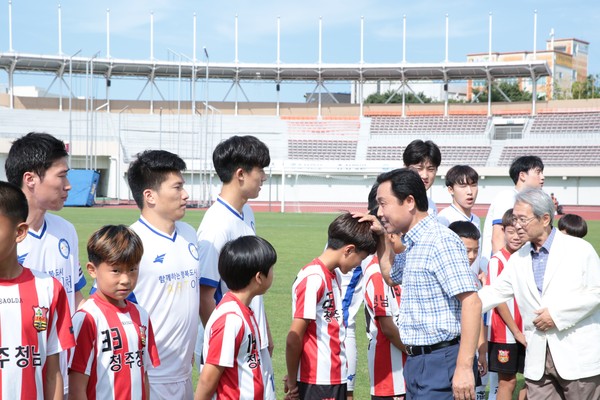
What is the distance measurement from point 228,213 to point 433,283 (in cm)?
140

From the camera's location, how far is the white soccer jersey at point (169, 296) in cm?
367

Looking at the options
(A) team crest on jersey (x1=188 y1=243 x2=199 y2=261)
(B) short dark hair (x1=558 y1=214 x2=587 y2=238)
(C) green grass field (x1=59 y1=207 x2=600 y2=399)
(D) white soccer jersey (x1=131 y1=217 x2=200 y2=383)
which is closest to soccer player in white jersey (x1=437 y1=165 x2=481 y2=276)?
(B) short dark hair (x1=558 y1=214 x2=587 y2=238)

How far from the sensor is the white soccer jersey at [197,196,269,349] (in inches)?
155

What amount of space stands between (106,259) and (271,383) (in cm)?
111

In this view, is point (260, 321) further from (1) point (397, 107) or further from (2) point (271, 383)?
(1) point (397, 107)

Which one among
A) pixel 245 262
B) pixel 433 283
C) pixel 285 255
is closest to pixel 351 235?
pixel 433 283

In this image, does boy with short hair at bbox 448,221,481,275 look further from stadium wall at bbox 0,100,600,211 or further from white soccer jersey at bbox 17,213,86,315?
stadium wall at bbox 0,100,600,211

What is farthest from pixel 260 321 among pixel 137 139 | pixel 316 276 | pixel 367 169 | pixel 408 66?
pixel 408 66

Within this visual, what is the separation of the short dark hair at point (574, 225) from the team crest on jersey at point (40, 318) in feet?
15.2

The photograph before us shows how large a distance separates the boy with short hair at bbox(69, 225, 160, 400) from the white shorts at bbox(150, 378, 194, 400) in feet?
1.14

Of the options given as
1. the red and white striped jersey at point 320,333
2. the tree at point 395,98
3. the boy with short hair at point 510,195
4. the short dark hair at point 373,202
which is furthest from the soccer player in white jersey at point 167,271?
the tree at point 395,98

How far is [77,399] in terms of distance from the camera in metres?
3.10

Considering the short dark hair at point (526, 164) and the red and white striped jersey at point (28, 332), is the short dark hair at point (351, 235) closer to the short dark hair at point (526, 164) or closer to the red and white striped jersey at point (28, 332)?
the red and white striped jersey at point (28, 332)

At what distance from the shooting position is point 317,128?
52.4m
